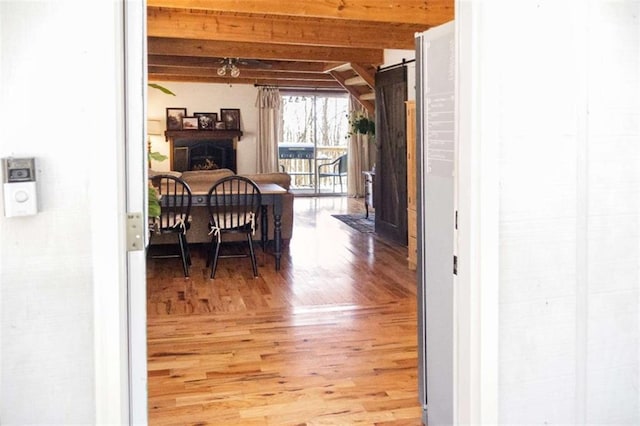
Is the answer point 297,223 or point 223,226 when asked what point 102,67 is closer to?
point 223,226

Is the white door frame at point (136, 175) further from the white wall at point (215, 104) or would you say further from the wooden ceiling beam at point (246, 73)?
the white wall at point (215, 104)

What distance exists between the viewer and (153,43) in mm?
7309

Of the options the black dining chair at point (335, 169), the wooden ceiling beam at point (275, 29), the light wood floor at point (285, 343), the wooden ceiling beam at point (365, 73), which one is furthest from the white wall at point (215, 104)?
the light wood floor at point (285, 343)

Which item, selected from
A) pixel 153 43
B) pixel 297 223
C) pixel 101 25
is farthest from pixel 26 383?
pixel 297 223

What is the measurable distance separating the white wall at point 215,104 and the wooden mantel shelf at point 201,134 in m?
0.20

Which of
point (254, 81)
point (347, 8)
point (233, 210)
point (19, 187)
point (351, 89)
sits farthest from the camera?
point (254, 81)

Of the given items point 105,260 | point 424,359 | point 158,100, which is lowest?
point 424,359

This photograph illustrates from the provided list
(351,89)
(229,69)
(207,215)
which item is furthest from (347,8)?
(351,89)

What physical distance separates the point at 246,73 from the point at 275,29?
14.2 ft

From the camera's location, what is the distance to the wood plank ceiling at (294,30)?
5.13 metres

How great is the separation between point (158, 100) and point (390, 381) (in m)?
9.68

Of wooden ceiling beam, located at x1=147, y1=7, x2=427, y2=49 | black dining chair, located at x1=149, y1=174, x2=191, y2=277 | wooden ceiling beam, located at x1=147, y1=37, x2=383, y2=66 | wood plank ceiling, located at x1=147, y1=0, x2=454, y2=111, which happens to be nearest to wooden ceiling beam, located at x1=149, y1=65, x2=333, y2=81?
wood plank ceiling, located at x1=147, y1=0, x2=454, y2=111

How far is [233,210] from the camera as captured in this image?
19.0 feet

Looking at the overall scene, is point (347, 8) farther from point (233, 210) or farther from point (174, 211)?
point (174, 211)
